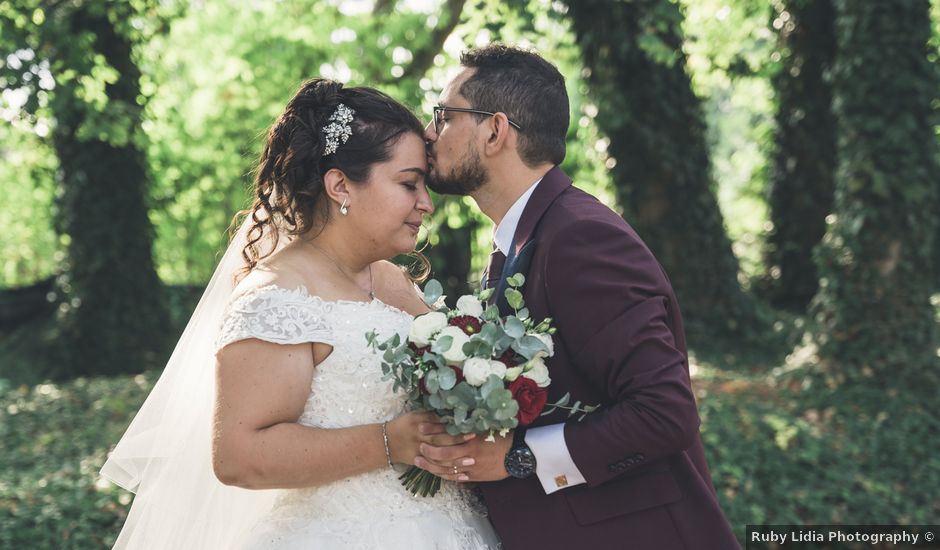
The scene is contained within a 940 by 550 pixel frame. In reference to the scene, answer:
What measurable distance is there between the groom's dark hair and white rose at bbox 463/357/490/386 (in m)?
0.99

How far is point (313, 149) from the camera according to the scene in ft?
9.86

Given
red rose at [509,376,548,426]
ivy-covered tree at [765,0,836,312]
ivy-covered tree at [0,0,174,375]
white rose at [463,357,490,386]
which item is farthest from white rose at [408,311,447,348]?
ivy-covered tree at [765,0,836,312]

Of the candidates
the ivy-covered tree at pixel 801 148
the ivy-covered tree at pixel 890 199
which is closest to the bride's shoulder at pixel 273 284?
the ivy-covered tree at pixel 890 199

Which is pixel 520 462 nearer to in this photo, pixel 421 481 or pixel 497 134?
pixel 421 481

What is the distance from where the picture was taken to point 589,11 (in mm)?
9312

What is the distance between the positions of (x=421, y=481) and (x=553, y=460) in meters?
0.48

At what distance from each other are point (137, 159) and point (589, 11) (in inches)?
240

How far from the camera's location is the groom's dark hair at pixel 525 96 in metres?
3.07

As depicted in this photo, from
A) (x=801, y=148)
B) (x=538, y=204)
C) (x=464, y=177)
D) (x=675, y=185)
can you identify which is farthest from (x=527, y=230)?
(x=801, y=148)

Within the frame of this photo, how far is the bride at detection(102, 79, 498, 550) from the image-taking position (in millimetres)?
2641

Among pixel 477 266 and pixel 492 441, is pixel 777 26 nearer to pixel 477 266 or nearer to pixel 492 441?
pixel 477 266

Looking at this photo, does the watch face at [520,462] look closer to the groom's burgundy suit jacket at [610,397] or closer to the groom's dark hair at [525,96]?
the groom's burgundy suit jacket at [610,397]

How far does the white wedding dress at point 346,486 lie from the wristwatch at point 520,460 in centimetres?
41

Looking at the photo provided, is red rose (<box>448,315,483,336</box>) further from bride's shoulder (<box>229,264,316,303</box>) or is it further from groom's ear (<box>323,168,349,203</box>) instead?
groom's ear (<box>323,168,349,203</box>)
